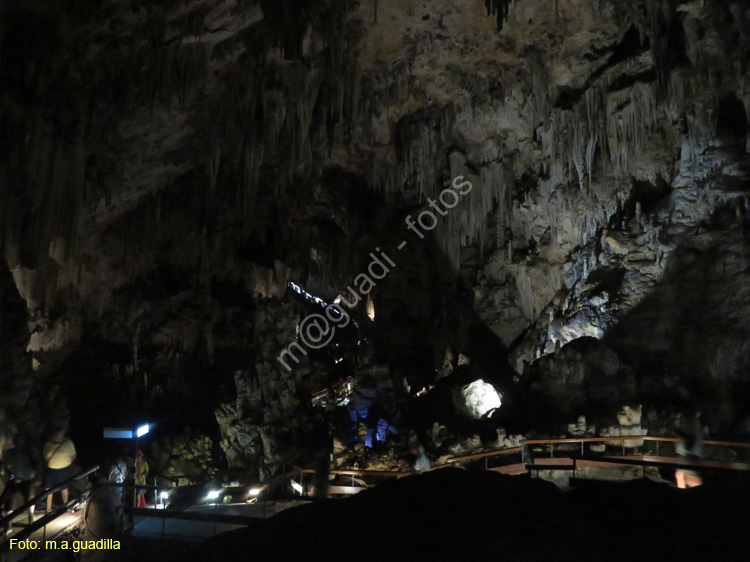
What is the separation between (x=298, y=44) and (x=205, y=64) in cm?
163

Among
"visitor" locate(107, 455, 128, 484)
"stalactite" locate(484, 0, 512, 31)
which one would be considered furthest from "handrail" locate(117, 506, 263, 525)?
"stalactite" locate(484, 0, 512, 31)

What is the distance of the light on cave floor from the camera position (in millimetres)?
13742

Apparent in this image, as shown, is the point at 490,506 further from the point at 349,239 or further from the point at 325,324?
the point at 325,324

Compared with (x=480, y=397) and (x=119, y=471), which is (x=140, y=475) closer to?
(x=119, y=471)

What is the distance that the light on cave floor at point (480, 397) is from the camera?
45.1 ft

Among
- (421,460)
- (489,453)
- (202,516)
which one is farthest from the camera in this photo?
(421,460)

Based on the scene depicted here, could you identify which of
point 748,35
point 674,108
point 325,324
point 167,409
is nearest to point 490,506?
point 748,35

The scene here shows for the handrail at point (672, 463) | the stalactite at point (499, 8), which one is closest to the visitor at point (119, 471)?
the handrail at point (672, 463)

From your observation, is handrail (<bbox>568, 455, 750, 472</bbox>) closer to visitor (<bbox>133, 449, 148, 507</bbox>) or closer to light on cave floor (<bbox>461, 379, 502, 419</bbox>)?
light on cave floor (<bbox>461, 379, 502, 419</bbox>)

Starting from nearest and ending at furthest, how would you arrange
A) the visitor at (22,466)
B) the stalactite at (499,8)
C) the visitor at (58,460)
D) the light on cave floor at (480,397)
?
the stalactite at (499,8), the visitor at (22,466), the visitor at (58,460), the light on cave floor at (480,397)

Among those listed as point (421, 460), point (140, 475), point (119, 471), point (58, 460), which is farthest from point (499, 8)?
point (119, 471)

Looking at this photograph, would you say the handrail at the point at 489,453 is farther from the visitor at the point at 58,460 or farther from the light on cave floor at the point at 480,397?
the visitor at the point at 58,460

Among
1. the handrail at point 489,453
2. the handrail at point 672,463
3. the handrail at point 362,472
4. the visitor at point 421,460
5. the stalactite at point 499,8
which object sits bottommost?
the visitor at point 421,460

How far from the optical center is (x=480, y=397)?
1398 cm
